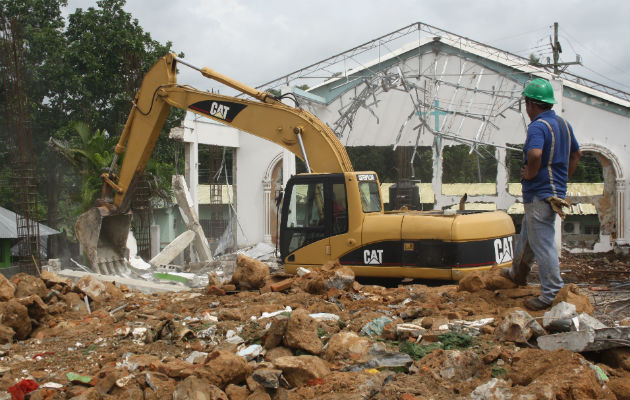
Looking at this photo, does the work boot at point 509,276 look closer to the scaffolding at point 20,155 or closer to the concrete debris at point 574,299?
the concrete debris at point 574,299

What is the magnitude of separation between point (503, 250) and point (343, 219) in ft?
7.08

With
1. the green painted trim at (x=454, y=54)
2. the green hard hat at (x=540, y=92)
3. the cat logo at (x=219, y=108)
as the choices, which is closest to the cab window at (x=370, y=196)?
the cat logo at (x=219, y=108)

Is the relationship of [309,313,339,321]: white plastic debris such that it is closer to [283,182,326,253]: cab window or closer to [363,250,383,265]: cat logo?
[363,250,383,265]: cat logo

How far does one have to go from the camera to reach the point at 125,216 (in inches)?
487

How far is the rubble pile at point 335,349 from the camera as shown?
385 cm

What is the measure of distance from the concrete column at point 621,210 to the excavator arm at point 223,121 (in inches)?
465

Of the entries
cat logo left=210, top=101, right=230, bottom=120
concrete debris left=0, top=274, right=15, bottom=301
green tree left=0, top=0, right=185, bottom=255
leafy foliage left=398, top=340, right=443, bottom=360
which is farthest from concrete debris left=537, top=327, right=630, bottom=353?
green tree left=0, top=0, right=185, bottom=255

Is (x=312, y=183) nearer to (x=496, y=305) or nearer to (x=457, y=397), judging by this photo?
(x=496, y=305)

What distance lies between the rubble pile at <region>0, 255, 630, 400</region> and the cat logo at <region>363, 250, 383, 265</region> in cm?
81

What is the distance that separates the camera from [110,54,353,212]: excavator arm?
915cm

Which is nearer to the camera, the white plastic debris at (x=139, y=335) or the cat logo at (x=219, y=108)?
the white plastic debris at (x=139, y=335)

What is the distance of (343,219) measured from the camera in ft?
26.6

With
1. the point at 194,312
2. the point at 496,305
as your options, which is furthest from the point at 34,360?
the point at 496,305

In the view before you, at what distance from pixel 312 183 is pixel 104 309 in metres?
3.37
